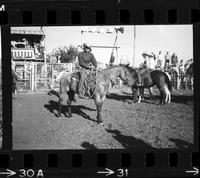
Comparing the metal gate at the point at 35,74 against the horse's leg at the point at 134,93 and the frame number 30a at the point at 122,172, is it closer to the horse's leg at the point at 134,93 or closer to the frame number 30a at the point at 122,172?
the horse's leg at the point at 134,93

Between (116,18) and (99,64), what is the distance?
0.90 meters

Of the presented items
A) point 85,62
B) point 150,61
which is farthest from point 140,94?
point 85,62

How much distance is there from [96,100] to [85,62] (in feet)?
2.40

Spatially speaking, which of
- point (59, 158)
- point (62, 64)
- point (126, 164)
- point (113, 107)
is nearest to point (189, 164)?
point (126, 164)

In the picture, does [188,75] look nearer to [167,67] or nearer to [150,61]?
[167,67]

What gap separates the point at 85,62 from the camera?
24.8ft

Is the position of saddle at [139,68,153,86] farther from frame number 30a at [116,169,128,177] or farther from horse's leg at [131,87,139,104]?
frame number 30a at [116,169,128,177]

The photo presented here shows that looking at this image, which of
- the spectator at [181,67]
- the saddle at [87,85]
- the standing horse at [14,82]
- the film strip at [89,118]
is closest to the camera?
the film strip at [89,118]

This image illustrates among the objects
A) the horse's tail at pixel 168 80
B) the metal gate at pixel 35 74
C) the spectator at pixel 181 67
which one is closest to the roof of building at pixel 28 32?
the metal gate at pixel 35 74

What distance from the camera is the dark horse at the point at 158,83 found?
7.70m

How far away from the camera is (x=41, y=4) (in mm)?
7117

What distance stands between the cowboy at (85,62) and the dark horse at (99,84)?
0.33 feet

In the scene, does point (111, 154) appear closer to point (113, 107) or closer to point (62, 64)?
point (113, 107)

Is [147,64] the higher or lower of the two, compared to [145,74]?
higher
